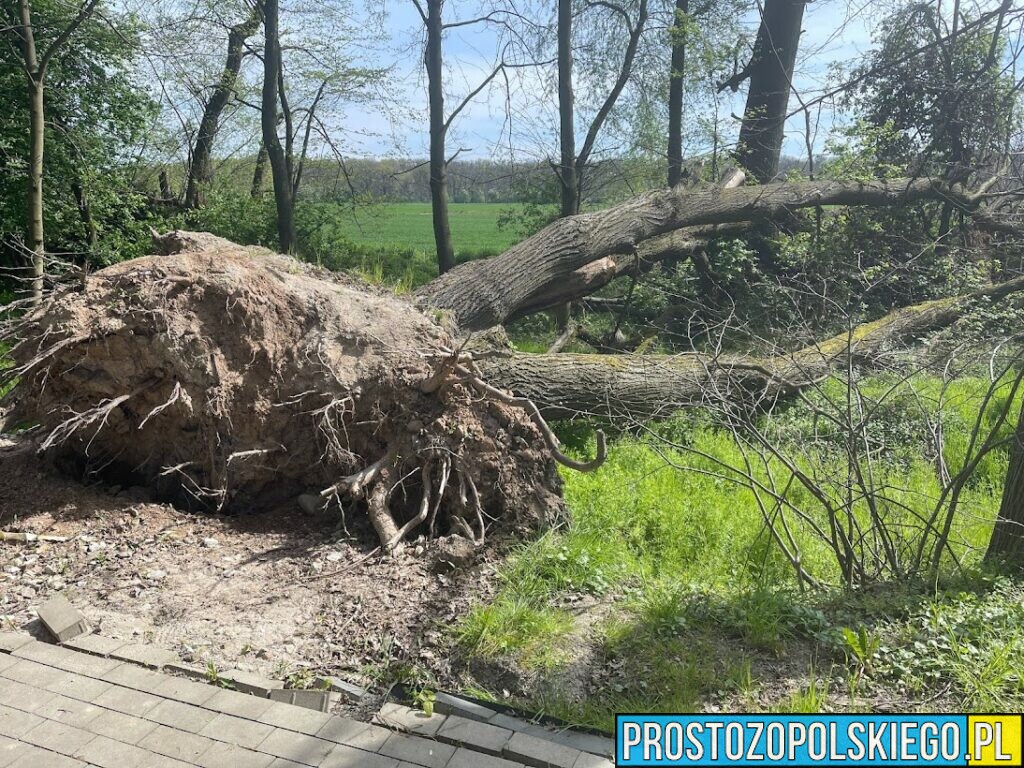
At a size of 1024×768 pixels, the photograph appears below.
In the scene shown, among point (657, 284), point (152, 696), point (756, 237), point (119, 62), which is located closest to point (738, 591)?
point (152, 696)

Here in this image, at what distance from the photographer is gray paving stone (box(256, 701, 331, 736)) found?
3.27m

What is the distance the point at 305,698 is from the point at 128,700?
77 cm

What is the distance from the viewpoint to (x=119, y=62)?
10.1 meters

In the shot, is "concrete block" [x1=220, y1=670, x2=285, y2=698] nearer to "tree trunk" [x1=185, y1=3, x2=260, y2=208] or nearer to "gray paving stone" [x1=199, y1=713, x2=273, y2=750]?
"gray paving stone" [x1=199, y1=713, x2=273, y2=750]

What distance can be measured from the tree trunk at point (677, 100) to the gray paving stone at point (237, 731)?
34.6 ft

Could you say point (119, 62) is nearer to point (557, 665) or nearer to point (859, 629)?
point (557, 665)

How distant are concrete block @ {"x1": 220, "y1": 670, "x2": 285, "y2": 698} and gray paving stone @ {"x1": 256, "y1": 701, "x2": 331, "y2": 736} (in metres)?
0.11

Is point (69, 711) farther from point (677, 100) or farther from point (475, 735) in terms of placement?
point (677, 100)

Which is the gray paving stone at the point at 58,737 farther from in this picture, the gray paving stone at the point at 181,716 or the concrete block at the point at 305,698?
the concrete block at the point at 305,698

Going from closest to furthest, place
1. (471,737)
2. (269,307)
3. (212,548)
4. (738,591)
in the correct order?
1. (471,737)
2. (738,591)
3. (212,548)
4. (269,307)

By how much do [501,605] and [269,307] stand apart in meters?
2.70

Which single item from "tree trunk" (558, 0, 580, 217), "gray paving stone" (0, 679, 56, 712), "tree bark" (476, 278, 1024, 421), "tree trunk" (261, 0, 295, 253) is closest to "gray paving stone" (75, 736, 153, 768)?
"gray paving stone" (0, 679, 56, 712)

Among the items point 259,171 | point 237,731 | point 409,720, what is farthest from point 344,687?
point 259,171

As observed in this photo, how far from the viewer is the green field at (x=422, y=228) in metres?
15.2
